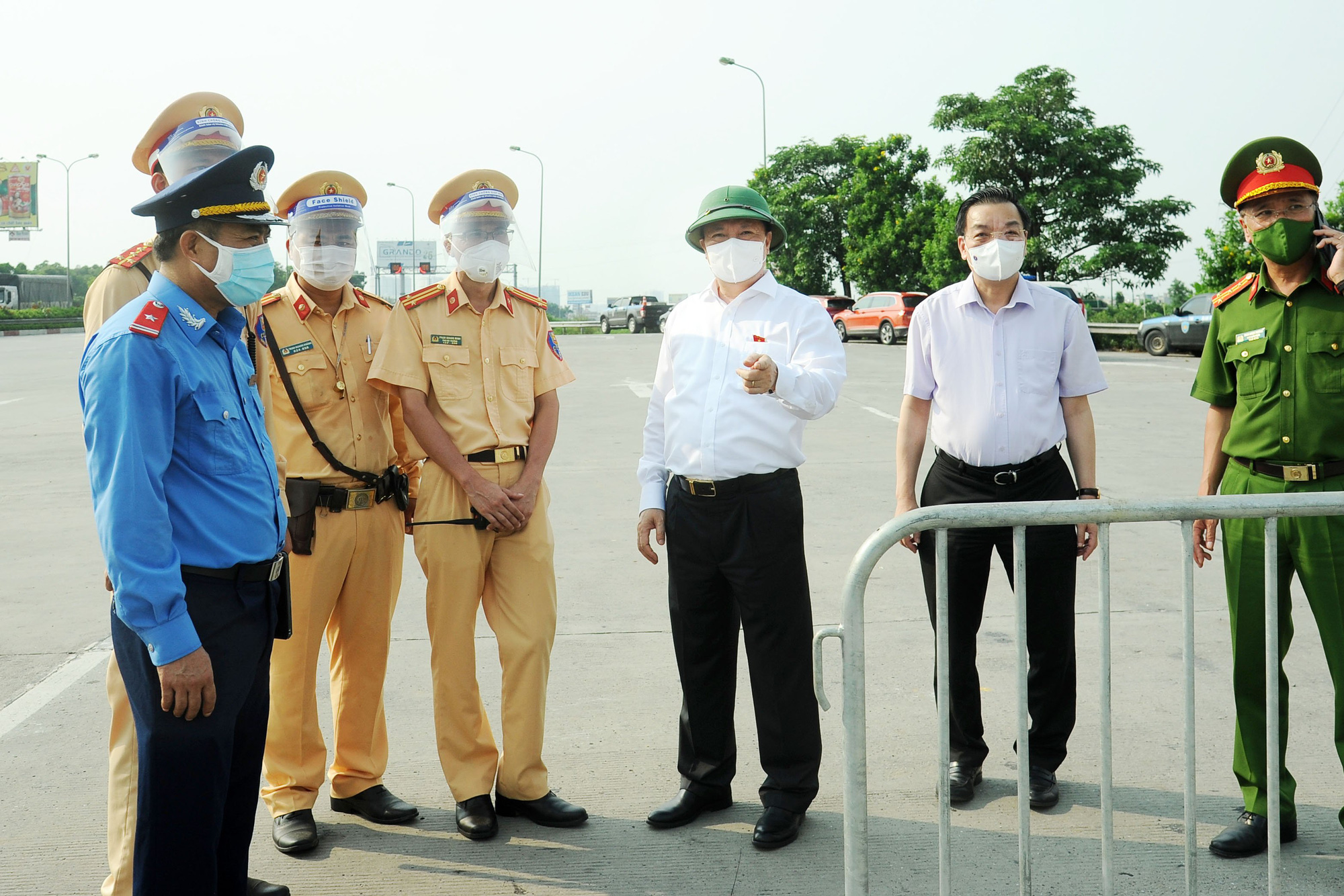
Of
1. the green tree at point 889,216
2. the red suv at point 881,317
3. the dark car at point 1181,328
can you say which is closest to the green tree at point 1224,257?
the dark car at point 1181,328

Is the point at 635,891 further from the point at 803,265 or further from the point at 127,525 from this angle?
the point at 803,265

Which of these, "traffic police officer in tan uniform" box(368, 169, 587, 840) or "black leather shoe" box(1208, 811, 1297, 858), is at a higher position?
"traffic police officer in tan uniform" box(368, 169, 587, 840)

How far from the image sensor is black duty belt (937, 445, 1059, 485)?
12.0 ft

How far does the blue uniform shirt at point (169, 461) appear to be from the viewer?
2.31m

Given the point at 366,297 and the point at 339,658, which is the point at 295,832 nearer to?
the point at 339,658

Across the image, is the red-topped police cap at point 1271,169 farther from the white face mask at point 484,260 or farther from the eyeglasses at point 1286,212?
the white face mask at point 484,260

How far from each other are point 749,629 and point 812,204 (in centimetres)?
4697

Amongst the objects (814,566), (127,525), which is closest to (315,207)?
(127,525)

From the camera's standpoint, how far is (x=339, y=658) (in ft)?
12.1

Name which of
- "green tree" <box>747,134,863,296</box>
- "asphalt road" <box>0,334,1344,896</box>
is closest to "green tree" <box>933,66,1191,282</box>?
"green tree" <box>747,134,863,296</box>

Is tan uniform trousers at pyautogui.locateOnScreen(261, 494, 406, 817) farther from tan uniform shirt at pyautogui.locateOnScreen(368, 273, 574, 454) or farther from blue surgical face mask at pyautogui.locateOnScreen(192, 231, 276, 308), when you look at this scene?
blue surgical face mask at pyautogui.locateOnScreen(192, 231, 276, 308)

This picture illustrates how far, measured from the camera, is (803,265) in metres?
49.1

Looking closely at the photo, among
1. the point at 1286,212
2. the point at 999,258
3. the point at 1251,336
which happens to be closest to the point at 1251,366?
the point at 1251,336

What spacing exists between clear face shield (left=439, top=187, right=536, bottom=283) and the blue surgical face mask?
3.42 ft
